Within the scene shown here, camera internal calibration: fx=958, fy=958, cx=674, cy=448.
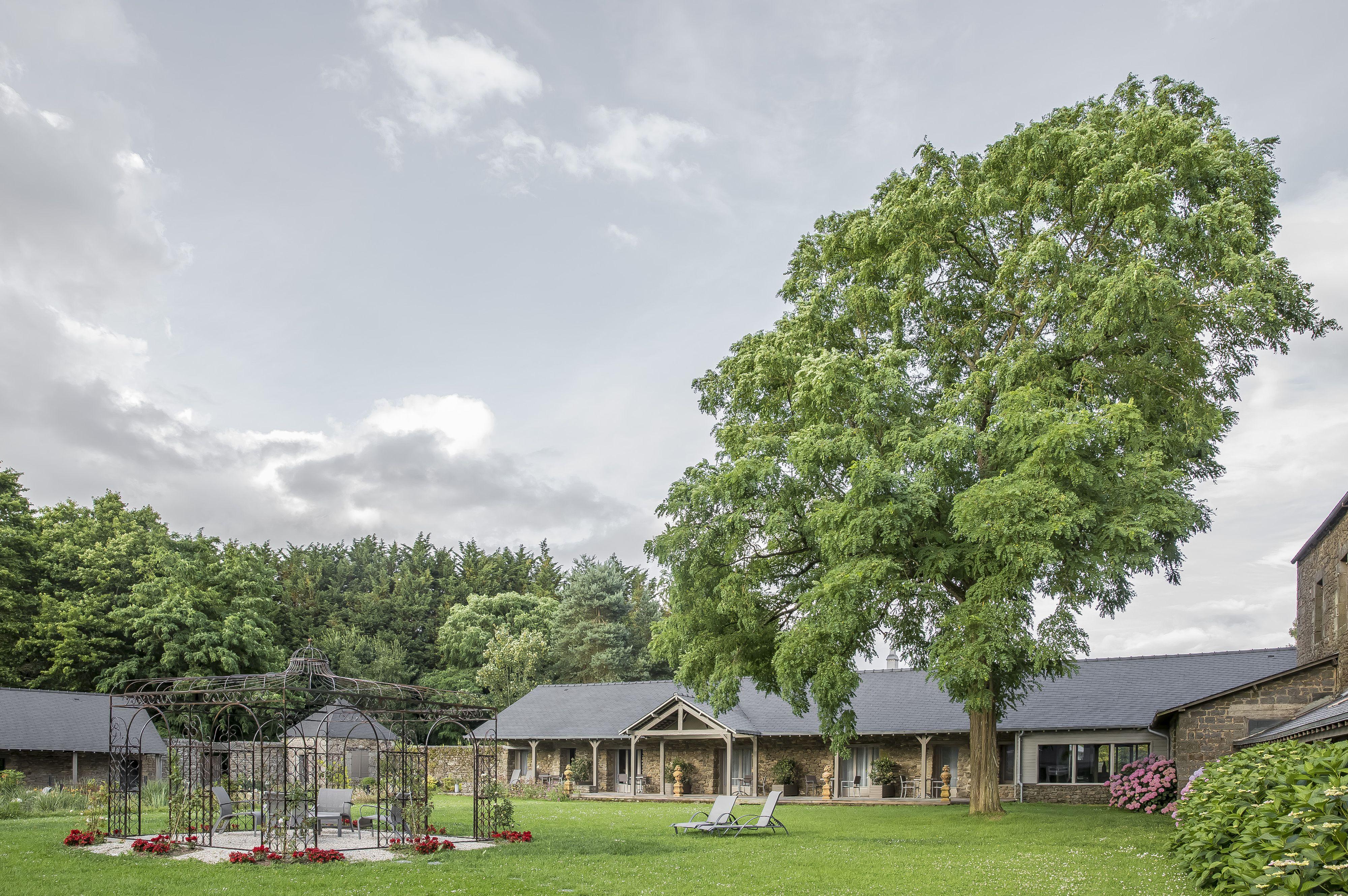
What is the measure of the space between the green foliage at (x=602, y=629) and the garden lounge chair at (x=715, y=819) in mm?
31079

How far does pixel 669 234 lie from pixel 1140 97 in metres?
10.4

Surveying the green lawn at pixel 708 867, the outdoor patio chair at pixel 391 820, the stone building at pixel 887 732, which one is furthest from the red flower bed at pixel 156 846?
the stone building at pixel 887 732

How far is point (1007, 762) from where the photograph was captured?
28.5 m

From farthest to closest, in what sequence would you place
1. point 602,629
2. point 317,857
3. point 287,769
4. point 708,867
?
1. point 602,629
2. point 287,769
3. point 317,857
4. point 708,867

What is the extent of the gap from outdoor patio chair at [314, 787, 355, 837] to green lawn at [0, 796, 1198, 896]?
360 centimetres

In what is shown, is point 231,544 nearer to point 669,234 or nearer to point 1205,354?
point 669,234

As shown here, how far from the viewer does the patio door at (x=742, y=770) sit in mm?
31281

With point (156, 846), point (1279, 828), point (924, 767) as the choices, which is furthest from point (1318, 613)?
point (156, 846)

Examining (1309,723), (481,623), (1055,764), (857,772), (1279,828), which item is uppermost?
(1279,828)

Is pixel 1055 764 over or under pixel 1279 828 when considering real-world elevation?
under

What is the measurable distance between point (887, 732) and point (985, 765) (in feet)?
29.5

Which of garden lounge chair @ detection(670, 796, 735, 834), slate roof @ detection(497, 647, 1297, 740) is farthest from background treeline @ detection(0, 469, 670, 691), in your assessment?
garden lounge chair @ detection(670, 796, 735, 834)

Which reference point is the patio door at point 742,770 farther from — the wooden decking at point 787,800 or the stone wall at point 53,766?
the stone wall at point 53,766

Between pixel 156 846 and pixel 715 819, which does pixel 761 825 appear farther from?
pixel 156 846
